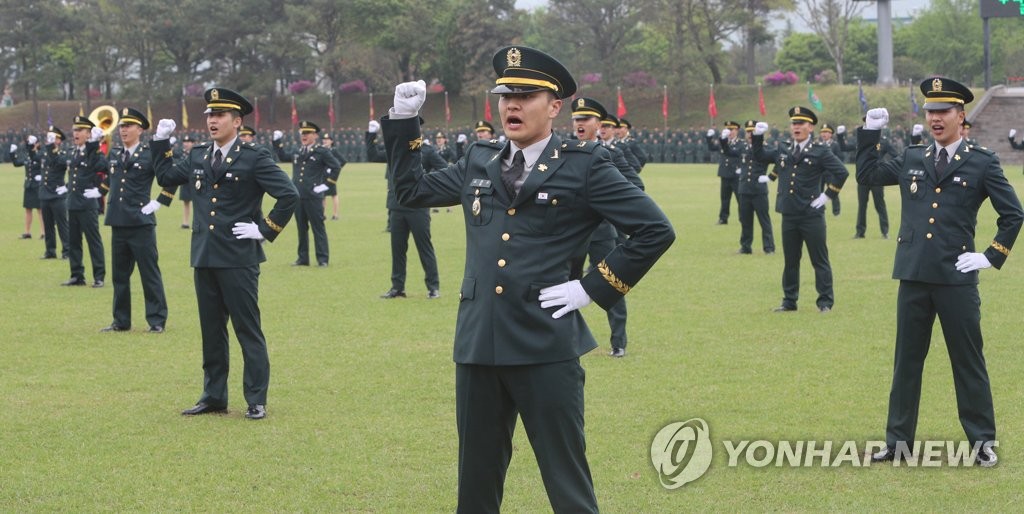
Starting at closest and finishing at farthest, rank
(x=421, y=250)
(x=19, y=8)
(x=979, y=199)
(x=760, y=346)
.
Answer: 1. (x=979, y=199)
2. (x=760, y=346)
3. (x=421, y=250)
4. (x=19, y=8)

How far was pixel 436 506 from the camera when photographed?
21.3ft

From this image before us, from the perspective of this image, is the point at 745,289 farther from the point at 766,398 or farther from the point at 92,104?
the point at 92,104

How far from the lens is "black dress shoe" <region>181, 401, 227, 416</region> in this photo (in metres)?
8.68

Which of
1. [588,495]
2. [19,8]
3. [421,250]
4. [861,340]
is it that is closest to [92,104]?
[19,8]

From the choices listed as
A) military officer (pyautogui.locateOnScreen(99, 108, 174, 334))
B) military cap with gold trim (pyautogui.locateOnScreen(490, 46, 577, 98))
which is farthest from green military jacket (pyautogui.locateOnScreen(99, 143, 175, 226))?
military cap with gold trim (pyautogui.locateOnScreen(490, 46, 577, 98))

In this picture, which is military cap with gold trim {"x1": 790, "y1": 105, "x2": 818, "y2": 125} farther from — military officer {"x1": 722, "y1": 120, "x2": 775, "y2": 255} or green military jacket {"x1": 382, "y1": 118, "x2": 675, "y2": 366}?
green military jacket {"x1": 382, "y1": 118, "x2": 675, "y2": 366}

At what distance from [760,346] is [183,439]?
216 inches

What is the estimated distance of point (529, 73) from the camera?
4.86 metres

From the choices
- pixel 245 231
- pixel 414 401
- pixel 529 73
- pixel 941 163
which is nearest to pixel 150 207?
pixel 245 231

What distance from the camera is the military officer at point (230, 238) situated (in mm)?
8500

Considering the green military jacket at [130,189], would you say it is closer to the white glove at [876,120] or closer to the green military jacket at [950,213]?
the white glove at [876,120]

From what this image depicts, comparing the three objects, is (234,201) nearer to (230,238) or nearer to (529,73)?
(230,238)

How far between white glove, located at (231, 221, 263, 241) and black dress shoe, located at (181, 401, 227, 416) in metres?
1.20

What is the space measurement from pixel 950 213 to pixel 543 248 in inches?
137
